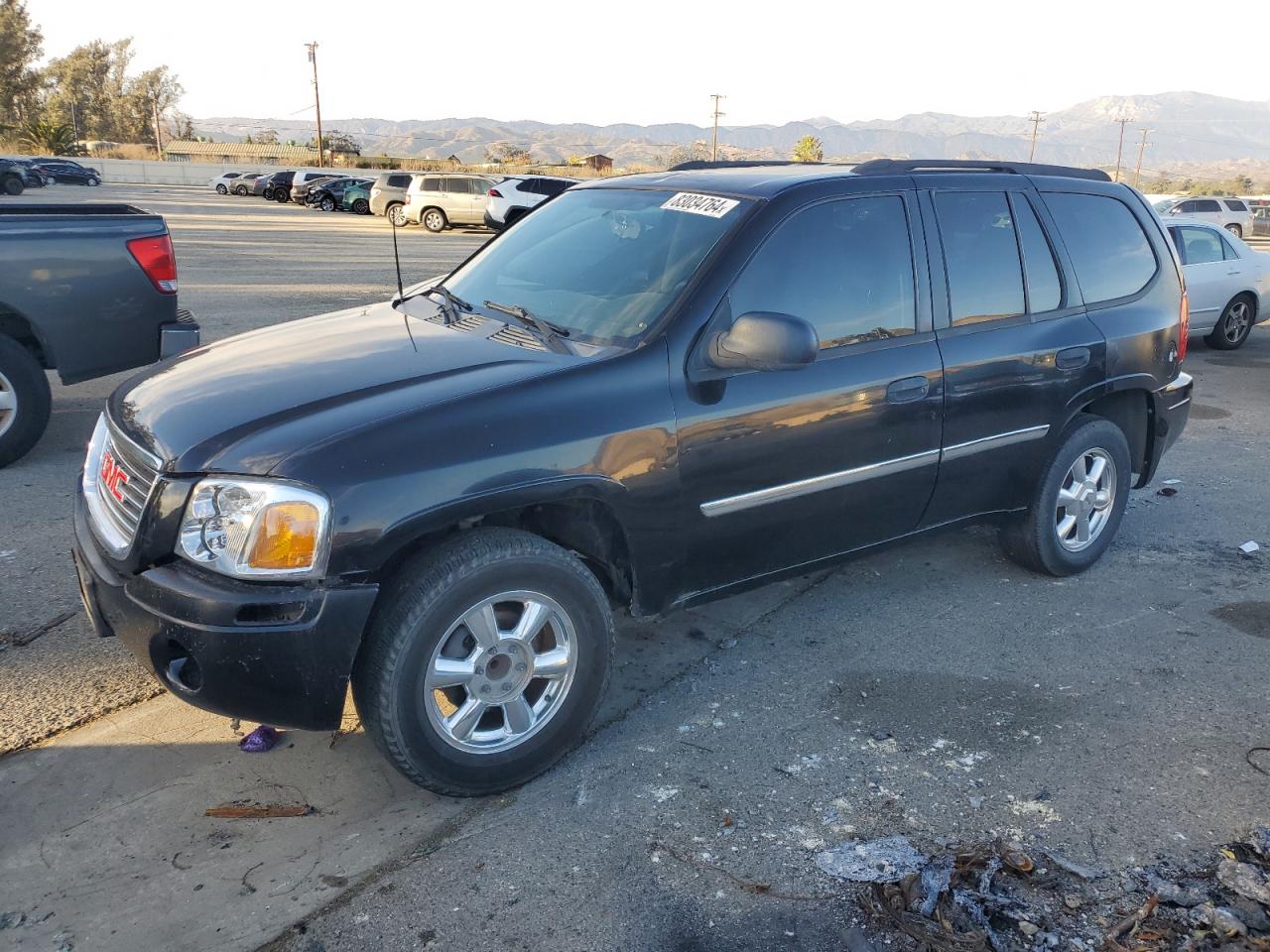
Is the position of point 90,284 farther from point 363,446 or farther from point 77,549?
point 363,446

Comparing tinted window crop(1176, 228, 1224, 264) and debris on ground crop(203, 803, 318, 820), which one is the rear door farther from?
tinted window crop(1176, 228, 1224, 264)

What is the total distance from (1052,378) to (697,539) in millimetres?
2001

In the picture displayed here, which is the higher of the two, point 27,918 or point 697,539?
point 697,539

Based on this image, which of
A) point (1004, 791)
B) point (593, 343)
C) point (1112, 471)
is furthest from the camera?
point (1112, 471)

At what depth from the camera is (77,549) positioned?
10.6ft

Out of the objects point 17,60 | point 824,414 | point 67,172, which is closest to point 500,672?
point 824,414

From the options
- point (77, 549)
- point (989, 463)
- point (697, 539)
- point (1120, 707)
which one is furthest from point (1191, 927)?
point (77, 549)

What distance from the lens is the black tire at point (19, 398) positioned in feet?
19.1

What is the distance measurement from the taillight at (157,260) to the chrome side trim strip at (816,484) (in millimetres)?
4257

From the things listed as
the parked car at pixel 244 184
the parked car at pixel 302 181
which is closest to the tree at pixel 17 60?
the parked car at pixel 244 184

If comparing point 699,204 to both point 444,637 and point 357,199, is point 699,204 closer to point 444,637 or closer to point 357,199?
point 444,637

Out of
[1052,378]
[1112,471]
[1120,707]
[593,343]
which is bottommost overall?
[1120,707]

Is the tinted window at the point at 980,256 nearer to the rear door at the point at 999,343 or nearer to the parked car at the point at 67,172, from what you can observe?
the rear door at the point at 999,343

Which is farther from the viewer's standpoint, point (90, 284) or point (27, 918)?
point (90, 284)
